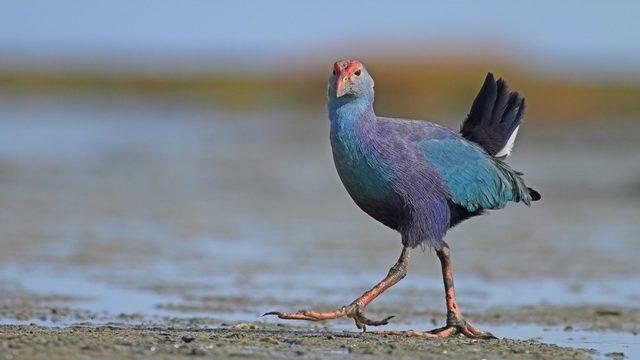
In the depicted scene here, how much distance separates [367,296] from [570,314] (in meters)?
2.20

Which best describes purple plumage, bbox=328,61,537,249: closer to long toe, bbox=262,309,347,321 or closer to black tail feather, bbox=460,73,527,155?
black tail feather, bbox=460,73,527,155

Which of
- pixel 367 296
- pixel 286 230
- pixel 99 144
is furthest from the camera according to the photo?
pixel 99 144

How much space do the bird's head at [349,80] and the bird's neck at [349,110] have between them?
29 mm

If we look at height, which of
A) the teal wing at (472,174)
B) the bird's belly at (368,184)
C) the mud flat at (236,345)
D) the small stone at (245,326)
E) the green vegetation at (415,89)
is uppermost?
the green vegetation at (415,89)

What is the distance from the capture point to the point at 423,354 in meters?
7.57

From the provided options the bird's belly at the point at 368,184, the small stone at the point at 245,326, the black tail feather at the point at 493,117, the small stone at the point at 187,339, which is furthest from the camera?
the black tail feather at the point at 493,117

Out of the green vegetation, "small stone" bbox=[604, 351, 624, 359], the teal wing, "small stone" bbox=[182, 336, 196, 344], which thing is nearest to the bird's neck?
the teal wing

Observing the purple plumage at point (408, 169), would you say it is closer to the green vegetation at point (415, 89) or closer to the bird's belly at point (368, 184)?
the bird's belly at point (368, 184)

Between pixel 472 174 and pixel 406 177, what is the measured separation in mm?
595

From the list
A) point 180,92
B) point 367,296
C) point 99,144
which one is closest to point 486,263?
point 367,296

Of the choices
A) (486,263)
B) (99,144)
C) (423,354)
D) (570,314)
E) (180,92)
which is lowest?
(423,354)

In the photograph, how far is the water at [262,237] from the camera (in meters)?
10.6

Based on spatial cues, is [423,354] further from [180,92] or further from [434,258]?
[180,92]

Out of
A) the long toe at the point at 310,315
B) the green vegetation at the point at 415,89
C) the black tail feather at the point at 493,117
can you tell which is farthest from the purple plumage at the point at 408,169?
the green vegetation at the point at 415,89
